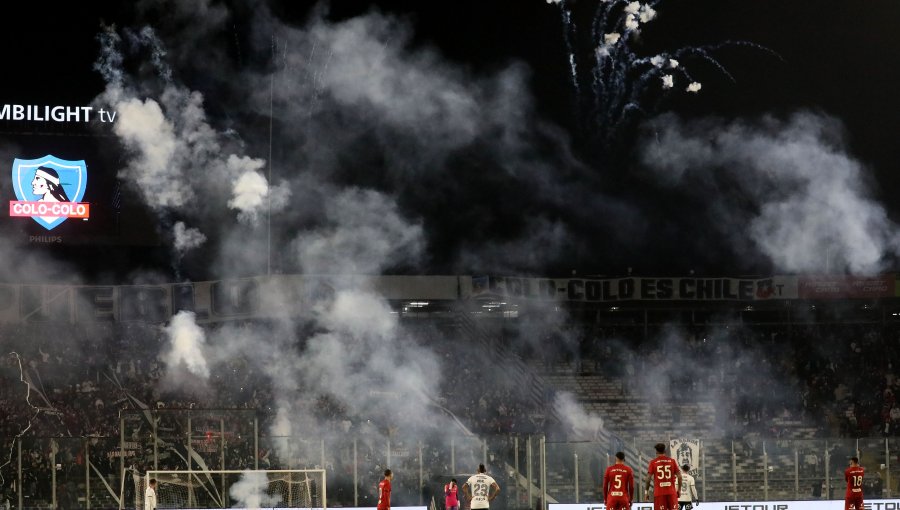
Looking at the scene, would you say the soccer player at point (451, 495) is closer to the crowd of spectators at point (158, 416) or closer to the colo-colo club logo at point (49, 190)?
the crowd of spectators at point (158, 416)

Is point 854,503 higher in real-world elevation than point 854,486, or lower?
lower

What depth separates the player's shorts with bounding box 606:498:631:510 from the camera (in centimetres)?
1934

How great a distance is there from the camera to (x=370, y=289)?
118 ft

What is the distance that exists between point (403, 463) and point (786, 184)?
19904mm

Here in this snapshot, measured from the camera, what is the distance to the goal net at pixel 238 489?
25.8 metres

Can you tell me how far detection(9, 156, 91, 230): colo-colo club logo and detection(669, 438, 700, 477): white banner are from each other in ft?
62.8

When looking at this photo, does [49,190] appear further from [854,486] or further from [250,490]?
[854,486]

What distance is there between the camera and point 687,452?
2697 centimetres

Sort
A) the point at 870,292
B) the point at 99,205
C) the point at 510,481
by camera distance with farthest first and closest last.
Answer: the point at 870,292
the point at 99,205
the point at 510,481

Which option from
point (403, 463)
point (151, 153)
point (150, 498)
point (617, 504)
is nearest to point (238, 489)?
point (150, 498)

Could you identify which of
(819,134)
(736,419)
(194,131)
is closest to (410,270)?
(194,131)

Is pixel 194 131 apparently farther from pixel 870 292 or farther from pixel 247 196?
pixel 870 292

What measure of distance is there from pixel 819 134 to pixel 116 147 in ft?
75.4

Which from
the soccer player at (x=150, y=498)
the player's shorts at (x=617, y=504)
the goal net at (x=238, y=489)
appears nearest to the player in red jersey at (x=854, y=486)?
the player's shorts at (x=617, y=504)
